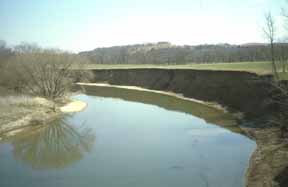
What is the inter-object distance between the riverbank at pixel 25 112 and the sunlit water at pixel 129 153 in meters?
1.06

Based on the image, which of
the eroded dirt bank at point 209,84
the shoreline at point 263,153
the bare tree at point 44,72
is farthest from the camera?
the bare tree at point 44,72

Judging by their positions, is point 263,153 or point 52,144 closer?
point 263,153

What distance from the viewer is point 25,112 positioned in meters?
25.2

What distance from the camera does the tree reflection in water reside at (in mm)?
16259

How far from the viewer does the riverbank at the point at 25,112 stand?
22.3m

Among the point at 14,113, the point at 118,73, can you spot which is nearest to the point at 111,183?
the point at 14,113

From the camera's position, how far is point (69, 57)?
117 feet

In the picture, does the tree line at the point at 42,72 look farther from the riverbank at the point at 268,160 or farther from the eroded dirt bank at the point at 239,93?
the riverbank at the point at 268,160

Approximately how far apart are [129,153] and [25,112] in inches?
507

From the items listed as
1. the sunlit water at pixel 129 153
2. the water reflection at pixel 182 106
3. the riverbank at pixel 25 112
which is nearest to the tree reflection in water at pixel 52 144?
the sunlit water at pixel 129 153

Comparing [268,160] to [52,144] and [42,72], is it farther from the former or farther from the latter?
[42,72]

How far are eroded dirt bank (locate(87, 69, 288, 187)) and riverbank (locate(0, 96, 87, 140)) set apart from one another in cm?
1552

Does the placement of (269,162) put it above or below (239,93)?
below

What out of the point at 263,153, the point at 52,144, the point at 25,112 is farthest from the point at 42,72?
the point at 263,153
